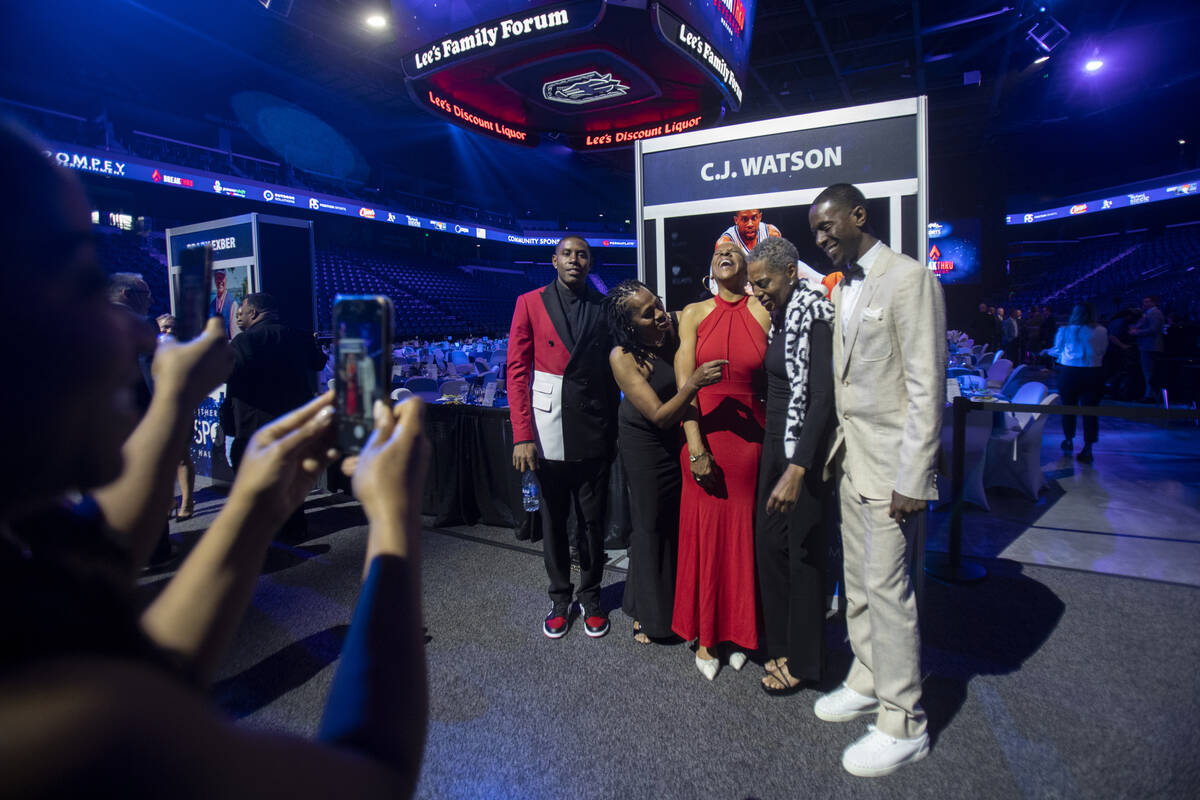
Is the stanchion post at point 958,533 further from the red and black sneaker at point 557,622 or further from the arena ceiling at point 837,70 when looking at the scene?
the arena ceiling at point 837,70

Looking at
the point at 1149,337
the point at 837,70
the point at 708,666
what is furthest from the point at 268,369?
the point at 837,70

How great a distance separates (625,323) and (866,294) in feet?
3.42

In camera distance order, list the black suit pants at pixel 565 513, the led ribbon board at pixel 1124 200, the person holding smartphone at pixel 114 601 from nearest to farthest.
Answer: the person holding smartphone at pixel 114 601
the black suit pants at pixel 565 513
the led ribbon board at pixel 1124 200

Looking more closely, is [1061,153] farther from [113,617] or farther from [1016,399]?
[113,617]

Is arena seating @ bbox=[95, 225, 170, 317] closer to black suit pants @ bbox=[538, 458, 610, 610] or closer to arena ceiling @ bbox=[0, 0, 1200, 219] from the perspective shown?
arena ceiling @ bbox=[0, 0, 1200, 219]

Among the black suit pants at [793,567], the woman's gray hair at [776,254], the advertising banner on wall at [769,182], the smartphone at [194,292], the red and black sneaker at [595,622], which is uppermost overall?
the advertising banner on wall at [769,182]

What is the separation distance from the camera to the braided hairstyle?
108 inches

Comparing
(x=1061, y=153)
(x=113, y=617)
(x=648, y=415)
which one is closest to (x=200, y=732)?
(x=113, y=617)

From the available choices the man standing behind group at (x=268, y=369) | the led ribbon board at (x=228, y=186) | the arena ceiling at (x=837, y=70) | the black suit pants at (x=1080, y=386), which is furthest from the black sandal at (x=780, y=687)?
the led ribbon board at (x=228, y=186)

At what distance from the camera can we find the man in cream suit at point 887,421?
1.98 meters

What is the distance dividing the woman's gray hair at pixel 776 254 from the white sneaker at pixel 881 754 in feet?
5.71

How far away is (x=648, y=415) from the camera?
2674 millimetres

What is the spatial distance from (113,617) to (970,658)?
3.32 metres

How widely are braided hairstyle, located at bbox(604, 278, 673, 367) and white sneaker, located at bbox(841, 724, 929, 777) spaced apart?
1701 mm
